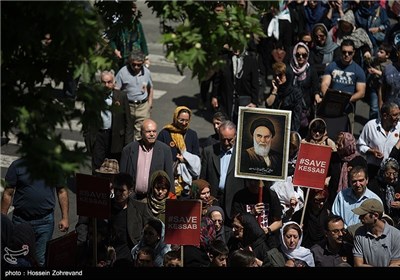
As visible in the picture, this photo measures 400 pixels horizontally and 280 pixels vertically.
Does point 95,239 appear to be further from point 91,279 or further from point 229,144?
point 229,144

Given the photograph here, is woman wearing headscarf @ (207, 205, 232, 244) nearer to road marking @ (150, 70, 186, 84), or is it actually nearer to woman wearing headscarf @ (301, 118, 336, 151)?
woman wearing headscarf @ (301, 118, 336, 151)

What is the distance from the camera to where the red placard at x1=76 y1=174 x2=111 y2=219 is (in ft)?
36.2

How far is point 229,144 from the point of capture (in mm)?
13117

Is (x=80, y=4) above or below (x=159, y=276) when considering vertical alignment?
above

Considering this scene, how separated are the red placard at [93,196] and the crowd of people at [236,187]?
39cm

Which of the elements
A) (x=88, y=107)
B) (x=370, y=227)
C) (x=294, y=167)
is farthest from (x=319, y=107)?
(x=88, y=107)

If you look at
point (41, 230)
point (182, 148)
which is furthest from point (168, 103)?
point (41, 230)

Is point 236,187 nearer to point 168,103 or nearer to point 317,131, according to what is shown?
point 317,131

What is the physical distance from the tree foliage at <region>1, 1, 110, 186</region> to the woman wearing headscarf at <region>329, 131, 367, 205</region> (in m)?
5.31

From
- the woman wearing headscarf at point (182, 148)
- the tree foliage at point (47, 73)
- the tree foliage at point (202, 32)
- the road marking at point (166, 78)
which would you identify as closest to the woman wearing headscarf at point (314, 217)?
the woman wearing headscarf at point (182, 148)

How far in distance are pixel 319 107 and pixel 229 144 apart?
2.74 m

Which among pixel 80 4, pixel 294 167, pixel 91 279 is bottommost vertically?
pixel 91 279

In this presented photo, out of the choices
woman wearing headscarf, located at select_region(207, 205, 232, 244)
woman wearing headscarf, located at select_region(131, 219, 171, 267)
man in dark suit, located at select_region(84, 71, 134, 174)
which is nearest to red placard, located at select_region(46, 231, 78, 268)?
woman wearing headscarf, located at select_region(131, 219, 171, 267)

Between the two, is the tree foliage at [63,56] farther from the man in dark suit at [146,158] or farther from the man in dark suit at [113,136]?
the man in dark suit at [113,136]
